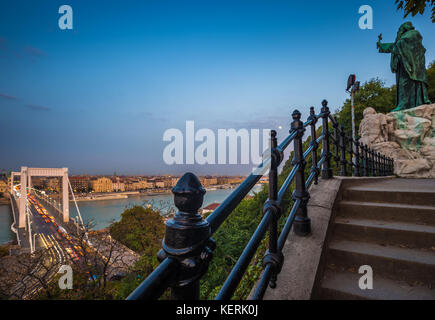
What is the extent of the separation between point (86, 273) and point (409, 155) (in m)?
17.0

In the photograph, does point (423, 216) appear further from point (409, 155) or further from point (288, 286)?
point (409, 155)

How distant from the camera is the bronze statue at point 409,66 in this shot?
34.4 feet

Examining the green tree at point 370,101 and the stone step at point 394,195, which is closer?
the stone step at point 394,195

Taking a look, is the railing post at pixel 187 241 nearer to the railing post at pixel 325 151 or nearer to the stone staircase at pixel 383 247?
the stone staircase at pixel 383 247

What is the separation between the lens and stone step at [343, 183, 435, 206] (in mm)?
2623

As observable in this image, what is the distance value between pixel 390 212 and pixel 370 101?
23406 mm

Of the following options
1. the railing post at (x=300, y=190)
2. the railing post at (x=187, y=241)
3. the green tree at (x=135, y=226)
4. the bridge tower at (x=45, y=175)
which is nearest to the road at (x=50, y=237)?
the bridge tower at (x=45, y=175)

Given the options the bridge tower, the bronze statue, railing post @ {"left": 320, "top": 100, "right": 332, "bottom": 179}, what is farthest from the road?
the bronze statue

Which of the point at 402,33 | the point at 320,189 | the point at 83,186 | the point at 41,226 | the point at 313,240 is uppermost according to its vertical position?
the point at 402,33

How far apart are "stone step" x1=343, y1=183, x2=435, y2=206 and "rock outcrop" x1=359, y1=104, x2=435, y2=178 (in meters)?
8.64
